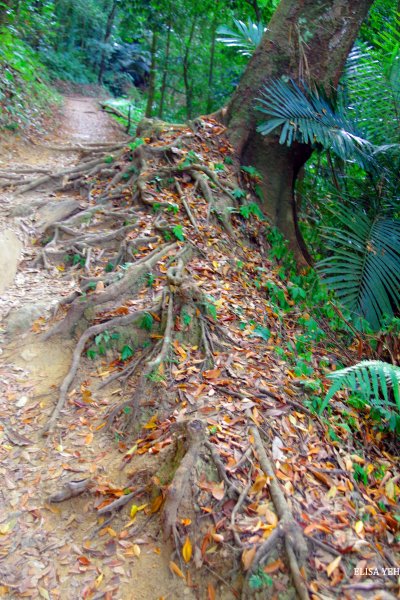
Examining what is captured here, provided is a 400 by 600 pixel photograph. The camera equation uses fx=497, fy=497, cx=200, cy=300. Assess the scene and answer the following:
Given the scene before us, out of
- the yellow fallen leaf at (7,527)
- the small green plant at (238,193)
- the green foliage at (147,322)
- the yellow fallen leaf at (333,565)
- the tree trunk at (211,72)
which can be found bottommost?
the yellow fallen leaf at (7,527)

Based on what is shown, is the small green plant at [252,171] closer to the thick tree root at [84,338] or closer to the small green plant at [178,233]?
the small green plant at [178,233]

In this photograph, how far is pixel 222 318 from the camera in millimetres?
4527

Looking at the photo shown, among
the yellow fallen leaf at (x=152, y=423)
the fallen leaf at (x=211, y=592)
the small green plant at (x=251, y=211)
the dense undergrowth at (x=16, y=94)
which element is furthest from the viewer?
the dense undergrowth at (x=16, y=94)

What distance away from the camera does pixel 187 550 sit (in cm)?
290

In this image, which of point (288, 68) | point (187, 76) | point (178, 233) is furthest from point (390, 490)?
point (187, 76)

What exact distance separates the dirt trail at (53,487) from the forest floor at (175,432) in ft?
0.04

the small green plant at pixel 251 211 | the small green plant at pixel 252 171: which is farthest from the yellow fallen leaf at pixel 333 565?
the small green plant at pixel 252 171

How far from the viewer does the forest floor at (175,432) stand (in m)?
2.84

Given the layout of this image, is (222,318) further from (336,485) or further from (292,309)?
(336,485)

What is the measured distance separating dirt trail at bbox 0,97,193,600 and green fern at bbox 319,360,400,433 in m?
1.46

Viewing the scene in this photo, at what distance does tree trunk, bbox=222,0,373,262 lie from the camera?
6547 millimetres

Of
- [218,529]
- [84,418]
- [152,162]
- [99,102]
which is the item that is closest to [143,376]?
[84,418]

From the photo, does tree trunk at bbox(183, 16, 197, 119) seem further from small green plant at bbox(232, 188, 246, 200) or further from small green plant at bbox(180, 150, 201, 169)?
small green plant at bbox(232, 188, 246, 200)

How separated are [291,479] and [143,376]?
134 cm
